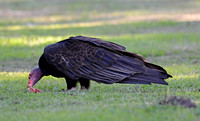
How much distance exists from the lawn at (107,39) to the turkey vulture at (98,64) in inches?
11.7

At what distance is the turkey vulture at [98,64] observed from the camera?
6.88 m

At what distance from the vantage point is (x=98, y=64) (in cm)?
700

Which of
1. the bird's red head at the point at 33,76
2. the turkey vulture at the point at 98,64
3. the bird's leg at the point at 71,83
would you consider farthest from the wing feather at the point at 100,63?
the bird's red head at the point at 33,76

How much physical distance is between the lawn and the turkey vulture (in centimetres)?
30

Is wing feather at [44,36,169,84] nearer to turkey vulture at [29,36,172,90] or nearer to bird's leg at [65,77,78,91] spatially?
turkey vulture at [29,36,172,90]

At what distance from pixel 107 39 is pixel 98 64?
7.26 m

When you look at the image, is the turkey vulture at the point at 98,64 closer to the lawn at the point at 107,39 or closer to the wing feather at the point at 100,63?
the wing feather at the point at 100,63

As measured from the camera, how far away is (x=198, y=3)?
26.2 m

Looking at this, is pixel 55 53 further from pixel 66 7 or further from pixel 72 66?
pixel 66 7

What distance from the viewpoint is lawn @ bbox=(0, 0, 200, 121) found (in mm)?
5547

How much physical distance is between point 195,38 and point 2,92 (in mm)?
8498

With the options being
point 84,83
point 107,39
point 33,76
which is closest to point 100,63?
point 84,83

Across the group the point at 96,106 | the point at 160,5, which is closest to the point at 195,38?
the point at 96,106

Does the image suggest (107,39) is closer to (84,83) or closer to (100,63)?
(84,83)
